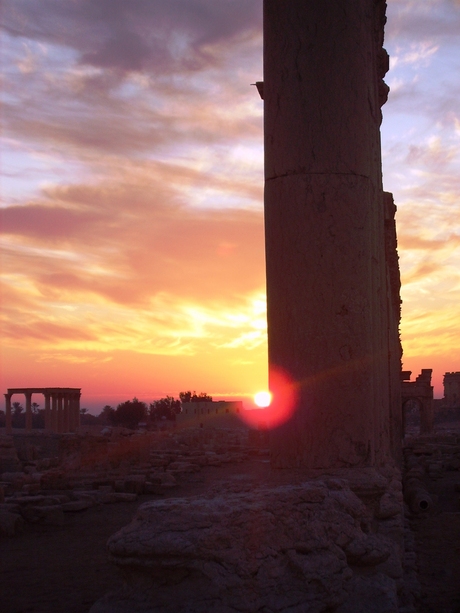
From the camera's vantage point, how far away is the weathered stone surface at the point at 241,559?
3744 millimetres

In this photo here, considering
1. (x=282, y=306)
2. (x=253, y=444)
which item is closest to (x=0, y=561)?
(x=282, y=306)

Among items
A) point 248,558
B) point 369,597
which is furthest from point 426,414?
point 248,558

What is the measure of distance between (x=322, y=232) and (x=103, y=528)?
8.68 meters

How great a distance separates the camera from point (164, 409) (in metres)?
73.5

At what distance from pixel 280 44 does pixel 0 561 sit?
307 inches

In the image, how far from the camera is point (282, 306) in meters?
5.89

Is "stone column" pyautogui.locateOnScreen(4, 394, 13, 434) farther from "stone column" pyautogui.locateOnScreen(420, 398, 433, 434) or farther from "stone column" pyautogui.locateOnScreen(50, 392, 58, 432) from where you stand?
"stone column" pyautogui.locateOnScreen(420, 398, 433, 434)

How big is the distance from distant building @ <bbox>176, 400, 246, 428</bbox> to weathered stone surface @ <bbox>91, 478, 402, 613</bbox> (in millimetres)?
51757

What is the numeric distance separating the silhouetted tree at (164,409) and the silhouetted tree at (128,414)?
20.5 ft

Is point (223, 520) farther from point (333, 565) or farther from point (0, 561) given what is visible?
point (0, 561)

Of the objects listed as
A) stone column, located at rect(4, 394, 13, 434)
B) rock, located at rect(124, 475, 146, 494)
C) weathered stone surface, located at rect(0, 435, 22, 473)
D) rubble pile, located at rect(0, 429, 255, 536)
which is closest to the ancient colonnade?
stone column, located at rect(4, 394, 13, 434)

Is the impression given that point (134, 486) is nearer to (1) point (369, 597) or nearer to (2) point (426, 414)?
(1) point (369, 597)

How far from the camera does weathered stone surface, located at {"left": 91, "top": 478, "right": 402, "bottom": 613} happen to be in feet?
12.3

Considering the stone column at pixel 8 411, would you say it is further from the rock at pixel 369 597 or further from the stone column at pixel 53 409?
the rock at pixel 369 597
